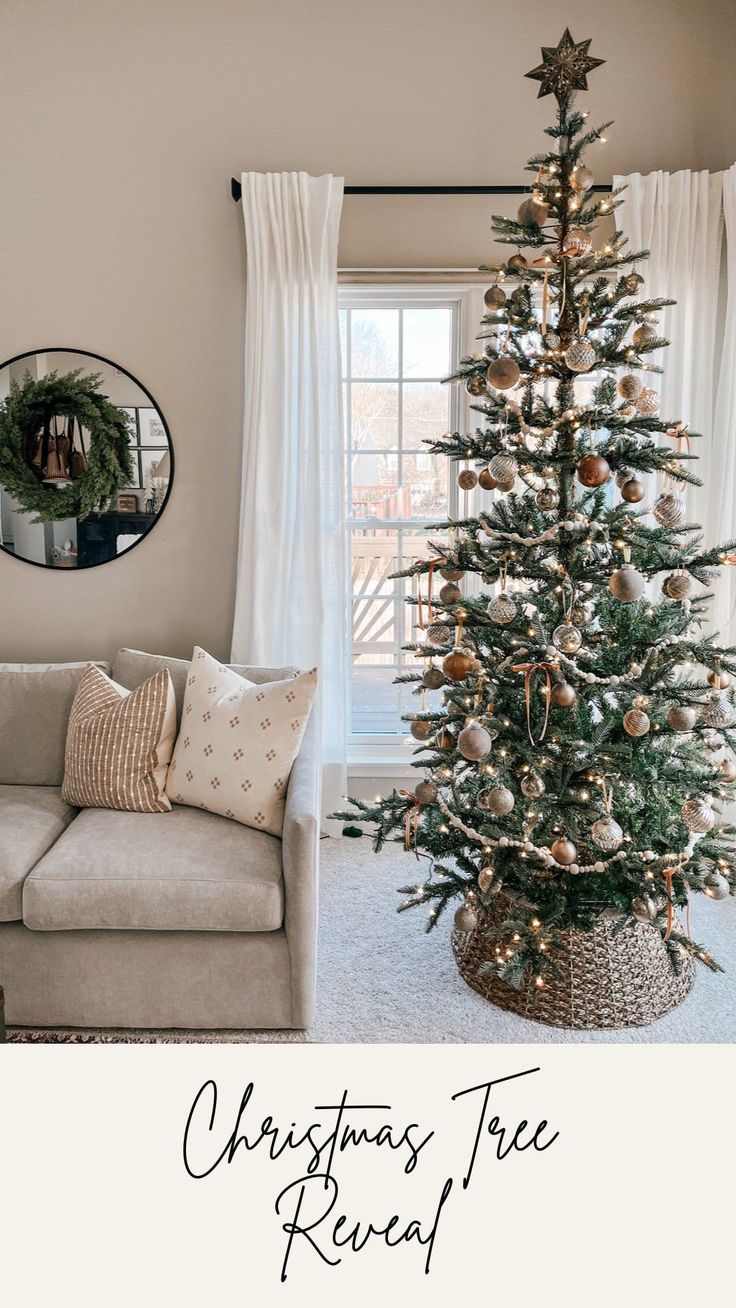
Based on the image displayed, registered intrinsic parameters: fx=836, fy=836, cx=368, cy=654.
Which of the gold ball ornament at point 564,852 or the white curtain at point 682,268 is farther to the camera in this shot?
the white curtain at point 682,268

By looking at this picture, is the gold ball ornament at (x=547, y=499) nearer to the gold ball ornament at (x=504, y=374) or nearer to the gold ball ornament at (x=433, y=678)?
the gold ball ornament at (x=504, y=374)

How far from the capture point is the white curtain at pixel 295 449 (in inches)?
122

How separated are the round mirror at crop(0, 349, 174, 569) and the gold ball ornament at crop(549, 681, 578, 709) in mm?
1997

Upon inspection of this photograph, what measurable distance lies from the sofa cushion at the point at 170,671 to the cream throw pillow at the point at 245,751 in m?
0.25

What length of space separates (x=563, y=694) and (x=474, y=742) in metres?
0.23

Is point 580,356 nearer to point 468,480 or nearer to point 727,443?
point 468,480

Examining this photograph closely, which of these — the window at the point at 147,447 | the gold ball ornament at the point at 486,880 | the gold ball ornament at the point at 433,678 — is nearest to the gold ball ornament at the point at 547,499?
the gold ball ornament at the point at 433,678

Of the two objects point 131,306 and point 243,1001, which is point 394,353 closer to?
point 131,306

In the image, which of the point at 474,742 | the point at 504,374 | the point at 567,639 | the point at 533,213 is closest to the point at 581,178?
the point at 533,213

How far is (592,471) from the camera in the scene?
196 centimetres

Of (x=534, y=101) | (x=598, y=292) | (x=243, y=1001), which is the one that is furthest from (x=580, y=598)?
(x=534, y=101)

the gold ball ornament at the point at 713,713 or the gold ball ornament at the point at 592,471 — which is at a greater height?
the gold ball ornament at the point at 592,471
